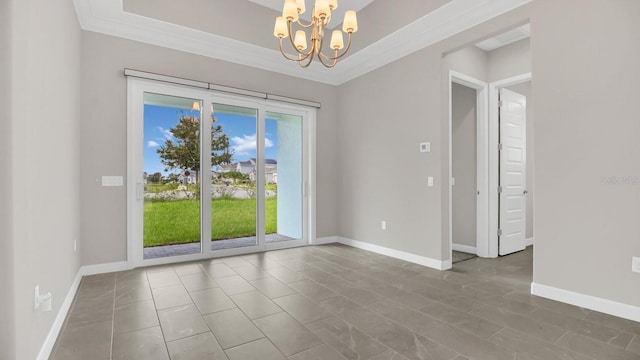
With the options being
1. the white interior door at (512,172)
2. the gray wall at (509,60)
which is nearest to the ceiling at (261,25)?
the gray wall at (509,60)

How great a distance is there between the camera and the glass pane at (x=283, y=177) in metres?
4.91

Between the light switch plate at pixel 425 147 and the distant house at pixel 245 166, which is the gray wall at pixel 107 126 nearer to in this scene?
the distant house at pixel 245 166

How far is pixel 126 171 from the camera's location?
12.2 feet

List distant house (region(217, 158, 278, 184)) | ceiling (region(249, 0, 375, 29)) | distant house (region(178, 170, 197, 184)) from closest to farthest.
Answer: distant house (region(178, 170, 197, 184))
ceiling (region(249, 0, 375, 29))
distant house (region(217, 158, 278, 184))

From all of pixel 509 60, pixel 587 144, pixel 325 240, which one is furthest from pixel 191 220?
pixel 509 60

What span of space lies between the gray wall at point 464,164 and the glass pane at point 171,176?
4007mm

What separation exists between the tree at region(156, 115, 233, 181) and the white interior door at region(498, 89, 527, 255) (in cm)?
425

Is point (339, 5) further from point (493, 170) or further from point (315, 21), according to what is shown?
point (493, 170)

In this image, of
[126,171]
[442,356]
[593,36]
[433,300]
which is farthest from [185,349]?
[593,36]

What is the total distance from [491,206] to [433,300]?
2.30 metres

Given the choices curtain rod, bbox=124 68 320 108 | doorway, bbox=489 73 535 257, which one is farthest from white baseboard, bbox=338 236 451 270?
curtain rod, bbox=124 68 320 108

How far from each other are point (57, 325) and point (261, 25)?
163 inches

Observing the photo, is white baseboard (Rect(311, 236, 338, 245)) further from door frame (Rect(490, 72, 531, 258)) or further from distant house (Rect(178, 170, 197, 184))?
door frame (Rect(490, 72, 531, 258))

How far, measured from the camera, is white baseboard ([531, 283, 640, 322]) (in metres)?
2.40
